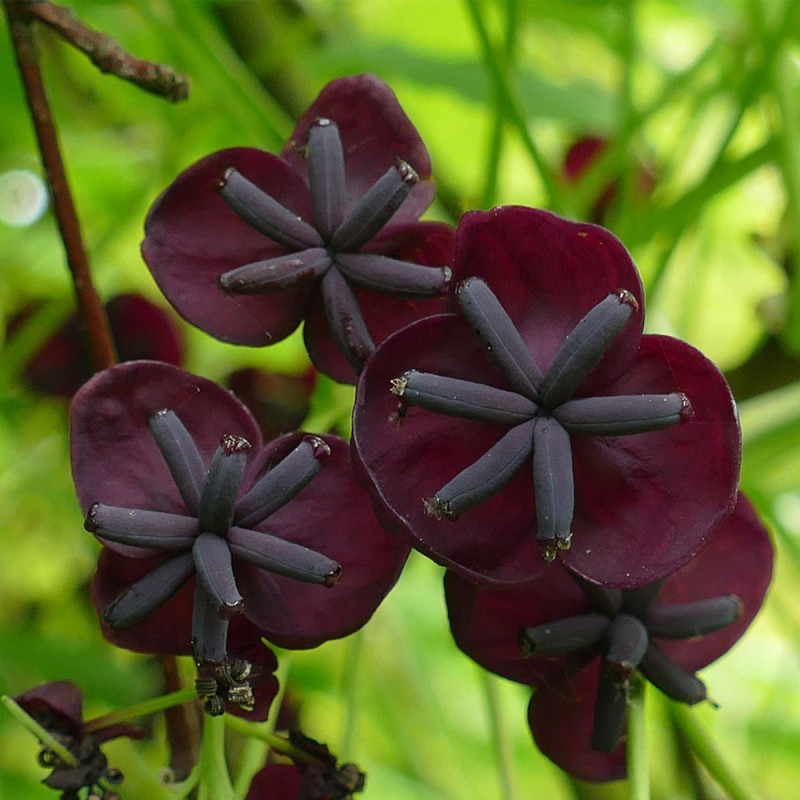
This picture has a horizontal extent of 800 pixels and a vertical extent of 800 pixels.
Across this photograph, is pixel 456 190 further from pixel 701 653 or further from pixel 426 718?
pixel 701 653

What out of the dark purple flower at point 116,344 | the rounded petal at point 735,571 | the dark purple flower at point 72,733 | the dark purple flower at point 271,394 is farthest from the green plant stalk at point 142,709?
the dark purple flower at point 116,344

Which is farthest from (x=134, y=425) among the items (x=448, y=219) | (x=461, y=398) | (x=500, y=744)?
(x=448, y=219)

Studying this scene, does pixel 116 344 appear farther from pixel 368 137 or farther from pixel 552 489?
pixel 552 489

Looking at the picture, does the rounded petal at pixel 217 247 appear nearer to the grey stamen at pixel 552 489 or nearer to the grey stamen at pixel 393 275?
the grey stamen at pixel 393 275

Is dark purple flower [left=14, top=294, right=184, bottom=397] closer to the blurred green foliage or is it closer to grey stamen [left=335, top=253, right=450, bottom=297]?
the blurred green foliage

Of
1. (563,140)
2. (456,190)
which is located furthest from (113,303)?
(563,140)

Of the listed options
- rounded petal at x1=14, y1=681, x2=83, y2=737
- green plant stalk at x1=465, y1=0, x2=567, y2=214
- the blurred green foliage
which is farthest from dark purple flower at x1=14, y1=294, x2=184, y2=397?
rounded petal at x1=14, y1=681, x2=83, y2=737
